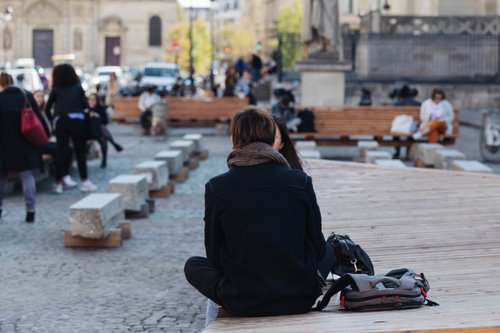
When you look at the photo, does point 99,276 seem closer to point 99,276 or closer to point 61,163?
point 99,276

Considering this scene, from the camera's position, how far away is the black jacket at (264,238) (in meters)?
6.11

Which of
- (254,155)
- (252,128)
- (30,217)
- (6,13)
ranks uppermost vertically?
(6,13)

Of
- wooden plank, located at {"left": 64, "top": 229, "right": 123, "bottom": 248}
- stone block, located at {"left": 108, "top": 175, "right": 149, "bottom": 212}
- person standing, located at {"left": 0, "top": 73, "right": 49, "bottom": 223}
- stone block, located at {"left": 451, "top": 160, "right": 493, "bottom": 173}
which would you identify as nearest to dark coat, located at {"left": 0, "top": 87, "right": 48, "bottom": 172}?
person standing, located at {"left": 0, "top": 73, "right": 49, "bottom": 223}

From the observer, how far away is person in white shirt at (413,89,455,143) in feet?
71.7

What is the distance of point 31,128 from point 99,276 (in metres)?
3.79

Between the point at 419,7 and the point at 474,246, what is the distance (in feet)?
153

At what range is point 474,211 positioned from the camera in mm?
9977

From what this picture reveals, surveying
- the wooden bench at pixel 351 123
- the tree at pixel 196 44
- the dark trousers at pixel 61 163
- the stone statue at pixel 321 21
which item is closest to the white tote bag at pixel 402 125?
the wooden bench at pixel 351 123

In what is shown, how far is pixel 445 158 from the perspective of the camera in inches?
698

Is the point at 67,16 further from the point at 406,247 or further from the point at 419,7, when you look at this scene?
the point at 406,247

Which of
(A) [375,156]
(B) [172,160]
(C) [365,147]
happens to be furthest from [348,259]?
(C) [365,147]

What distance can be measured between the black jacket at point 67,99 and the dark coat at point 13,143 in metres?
2.92

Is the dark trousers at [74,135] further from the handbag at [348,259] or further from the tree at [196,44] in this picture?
the tree at [196,44]

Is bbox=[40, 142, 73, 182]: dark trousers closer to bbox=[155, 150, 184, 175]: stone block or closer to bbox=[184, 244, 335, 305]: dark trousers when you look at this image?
bbox=[155, 150, 184, 175]: stone block
